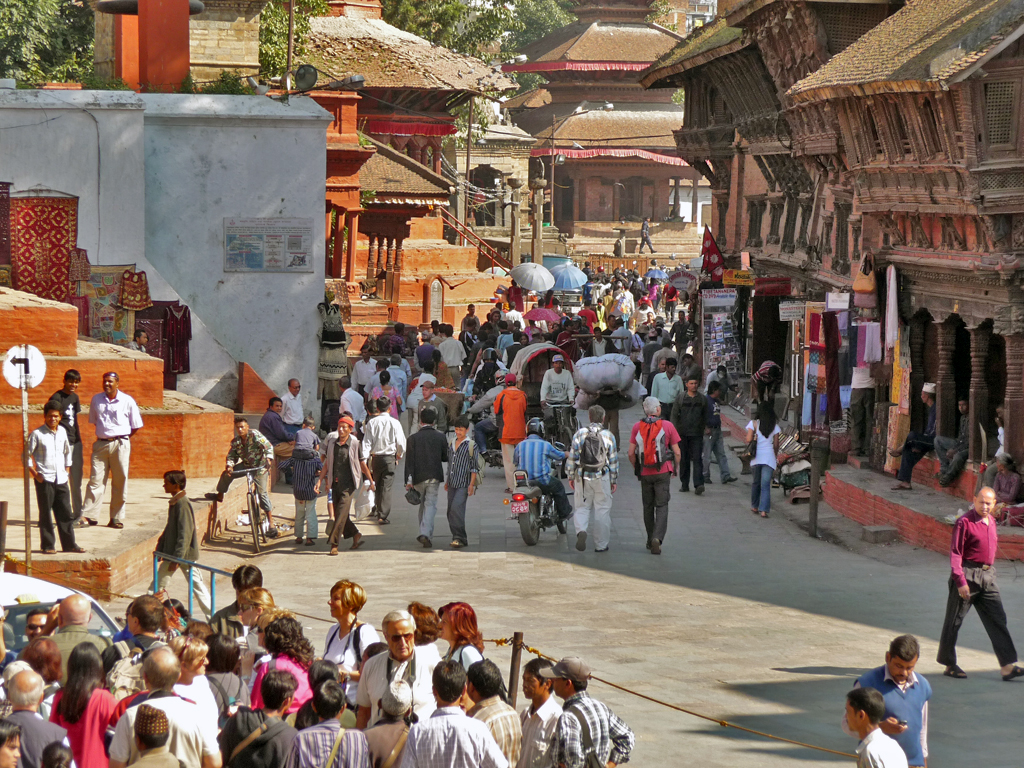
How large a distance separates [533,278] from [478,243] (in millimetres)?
8352

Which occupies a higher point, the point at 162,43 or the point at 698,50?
the point at 698,50

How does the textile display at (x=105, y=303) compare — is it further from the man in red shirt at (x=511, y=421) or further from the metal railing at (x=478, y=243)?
the metal railing at (x=478, y=243)

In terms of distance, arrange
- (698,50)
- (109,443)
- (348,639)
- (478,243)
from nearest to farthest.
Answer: (348,639) < (109,443) < (698,50) < (478,243)

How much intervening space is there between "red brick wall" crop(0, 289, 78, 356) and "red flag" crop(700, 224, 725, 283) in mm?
16036

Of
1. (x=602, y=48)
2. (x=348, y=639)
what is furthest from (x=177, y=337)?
(x=602, y=48)

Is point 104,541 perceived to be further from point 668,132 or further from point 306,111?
point 668,132

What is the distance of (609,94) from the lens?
68875 mm

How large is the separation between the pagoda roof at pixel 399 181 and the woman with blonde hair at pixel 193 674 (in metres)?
31.7

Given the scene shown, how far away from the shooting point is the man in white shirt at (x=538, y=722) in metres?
7.01

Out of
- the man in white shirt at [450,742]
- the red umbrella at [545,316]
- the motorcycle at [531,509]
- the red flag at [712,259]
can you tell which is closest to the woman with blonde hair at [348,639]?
the man in white shirt at [450,742]

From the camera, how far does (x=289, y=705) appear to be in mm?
7004

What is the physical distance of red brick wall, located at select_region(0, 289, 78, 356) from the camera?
1778cm

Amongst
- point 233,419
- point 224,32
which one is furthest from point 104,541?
point 224,32

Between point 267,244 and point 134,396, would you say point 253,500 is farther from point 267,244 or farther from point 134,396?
point 267,244
